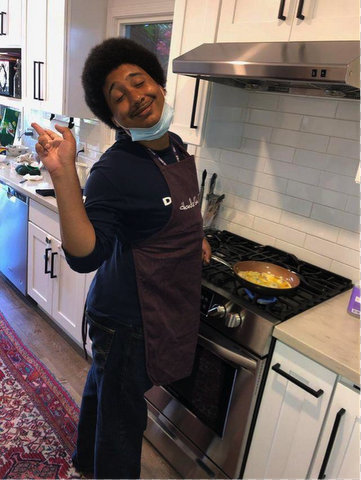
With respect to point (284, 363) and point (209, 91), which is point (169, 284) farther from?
point (209, 91)

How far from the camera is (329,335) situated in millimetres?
1161

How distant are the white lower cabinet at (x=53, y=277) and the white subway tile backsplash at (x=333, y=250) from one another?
1.13 metres

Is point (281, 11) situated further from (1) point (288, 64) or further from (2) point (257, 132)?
(2) point (257, 132)

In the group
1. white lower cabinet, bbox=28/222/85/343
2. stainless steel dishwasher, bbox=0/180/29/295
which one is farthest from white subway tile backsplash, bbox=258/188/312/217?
stainless steel dishwasher, bbox=0/180/29/295

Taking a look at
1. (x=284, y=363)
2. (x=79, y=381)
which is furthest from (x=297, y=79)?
(x=79, y=381)

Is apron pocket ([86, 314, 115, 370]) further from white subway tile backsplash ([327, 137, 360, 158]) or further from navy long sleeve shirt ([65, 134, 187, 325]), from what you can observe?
white subway tile backsplash ([327, 137, 360, 158])

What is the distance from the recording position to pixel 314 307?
4.31 ft

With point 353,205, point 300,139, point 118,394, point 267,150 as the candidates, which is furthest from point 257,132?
point 118,394

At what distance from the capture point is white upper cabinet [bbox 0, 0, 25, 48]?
2.83 m

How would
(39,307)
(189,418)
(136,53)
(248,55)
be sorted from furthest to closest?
1. (39,307)
2. (189,418)
3. (248,55)
4. (136,53)

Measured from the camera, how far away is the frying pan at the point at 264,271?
1.27 metres

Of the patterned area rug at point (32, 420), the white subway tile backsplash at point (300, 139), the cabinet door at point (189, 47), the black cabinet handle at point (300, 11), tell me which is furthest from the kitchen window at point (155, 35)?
the patterned area rug at point (32, 420)

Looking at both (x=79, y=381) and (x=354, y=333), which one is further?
(x=79, y=381)

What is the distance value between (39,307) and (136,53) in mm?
2099
